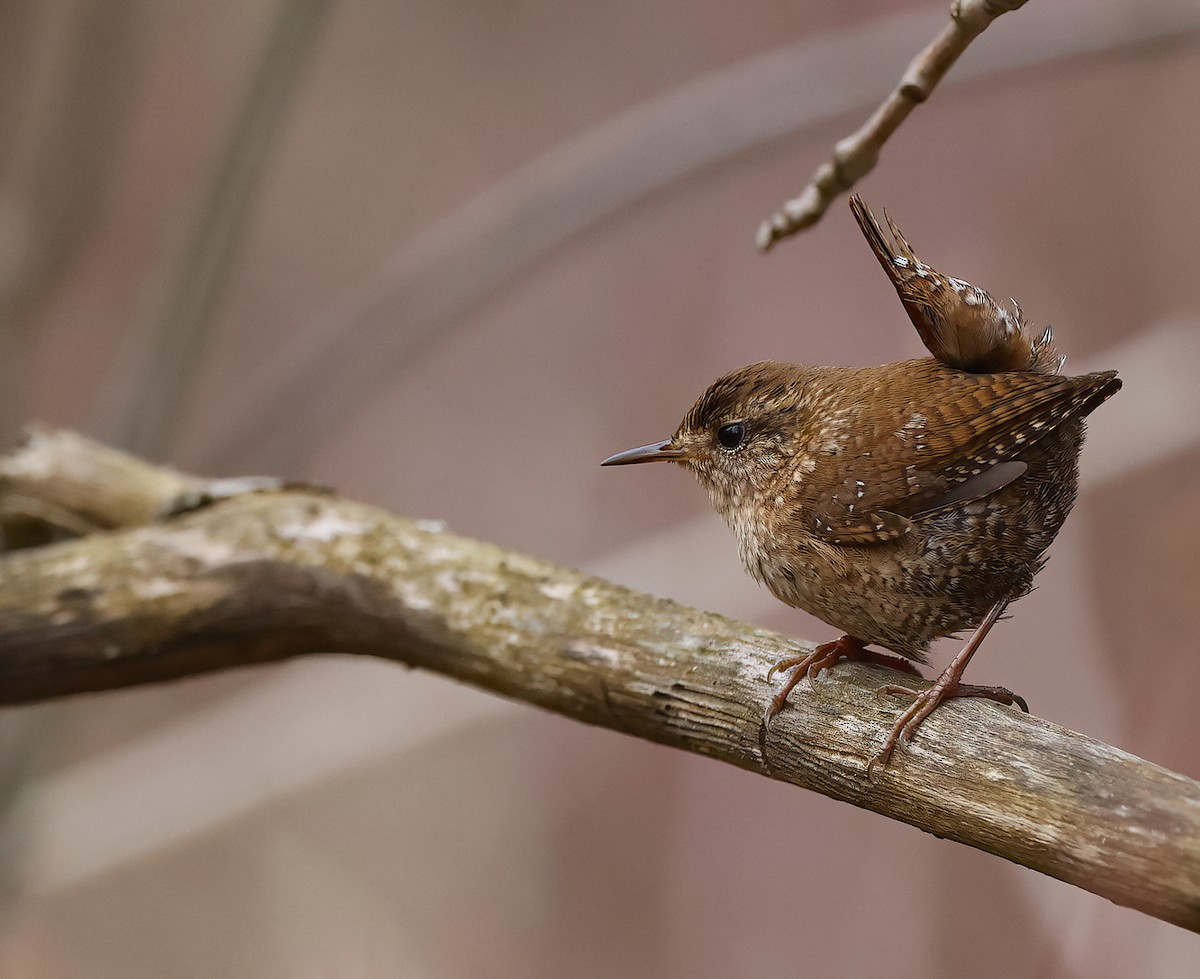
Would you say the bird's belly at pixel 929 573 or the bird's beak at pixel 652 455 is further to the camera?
the bird's beak at pixel 652 455

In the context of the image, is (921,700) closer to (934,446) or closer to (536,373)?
(934,446)

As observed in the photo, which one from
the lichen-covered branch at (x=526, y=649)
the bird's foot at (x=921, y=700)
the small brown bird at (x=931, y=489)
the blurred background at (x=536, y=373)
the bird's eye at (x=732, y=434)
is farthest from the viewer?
the blurred background at (x=536, y=373)

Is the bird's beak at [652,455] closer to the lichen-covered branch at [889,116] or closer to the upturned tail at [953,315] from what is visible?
the lichen-covered branch at [889,116]

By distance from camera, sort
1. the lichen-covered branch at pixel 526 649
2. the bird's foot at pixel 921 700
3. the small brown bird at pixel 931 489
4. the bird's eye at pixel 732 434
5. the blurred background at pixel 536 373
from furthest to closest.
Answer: the blurred background at pixel 536 373 → the bird's eye at pixel 732 434 → the small brown bird at pixel 931 489 → the bird's foot at pixel 921 700 → the lichen-covered branch at pixel 526 649

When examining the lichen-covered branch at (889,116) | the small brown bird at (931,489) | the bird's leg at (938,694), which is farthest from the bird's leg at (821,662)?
the lichen-covered branch at (889,116)

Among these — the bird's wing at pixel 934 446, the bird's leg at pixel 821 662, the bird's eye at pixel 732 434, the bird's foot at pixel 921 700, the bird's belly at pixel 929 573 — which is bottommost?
the bird's foot at pixel 921 700

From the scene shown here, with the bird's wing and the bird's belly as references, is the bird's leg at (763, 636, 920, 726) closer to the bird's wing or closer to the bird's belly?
the bird's belly

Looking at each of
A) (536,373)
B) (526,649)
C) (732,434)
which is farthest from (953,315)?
(536,373)
